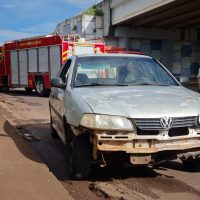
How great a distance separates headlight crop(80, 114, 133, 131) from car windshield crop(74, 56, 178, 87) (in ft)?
4.22

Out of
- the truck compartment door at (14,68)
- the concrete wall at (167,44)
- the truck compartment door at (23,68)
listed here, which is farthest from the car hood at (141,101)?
the concrete wall at (167,44)

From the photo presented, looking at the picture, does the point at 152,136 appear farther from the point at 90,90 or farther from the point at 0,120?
the point at 0,120

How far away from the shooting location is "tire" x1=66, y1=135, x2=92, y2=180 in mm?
5289

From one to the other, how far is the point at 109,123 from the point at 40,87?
57.1 ft

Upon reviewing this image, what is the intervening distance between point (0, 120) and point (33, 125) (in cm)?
96

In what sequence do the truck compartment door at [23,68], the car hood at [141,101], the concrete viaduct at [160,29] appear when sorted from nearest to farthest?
the car hood at [141,101], the truck compartment door at [23,68], the concrete viaduct at [160,29]

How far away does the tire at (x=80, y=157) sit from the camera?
529 cm

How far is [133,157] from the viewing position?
5062 mm

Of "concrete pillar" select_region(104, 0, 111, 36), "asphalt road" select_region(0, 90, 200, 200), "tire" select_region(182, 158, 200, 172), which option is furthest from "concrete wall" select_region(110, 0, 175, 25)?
"asphalt road" select_region(0, 90, 200, 200)

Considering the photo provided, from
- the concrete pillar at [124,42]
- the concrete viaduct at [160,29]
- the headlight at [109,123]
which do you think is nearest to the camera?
the headlight at [109,123]

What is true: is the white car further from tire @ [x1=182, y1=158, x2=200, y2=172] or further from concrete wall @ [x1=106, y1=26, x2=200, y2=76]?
concrete wall @ [x1=106, y1=26, x2=200, y2=76]

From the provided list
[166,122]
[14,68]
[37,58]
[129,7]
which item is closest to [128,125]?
[166,122]

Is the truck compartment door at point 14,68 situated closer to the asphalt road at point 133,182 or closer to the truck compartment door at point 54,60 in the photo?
the truck compartment door at point 54,60

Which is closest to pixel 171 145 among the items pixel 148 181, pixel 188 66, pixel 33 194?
pixel 148 181
